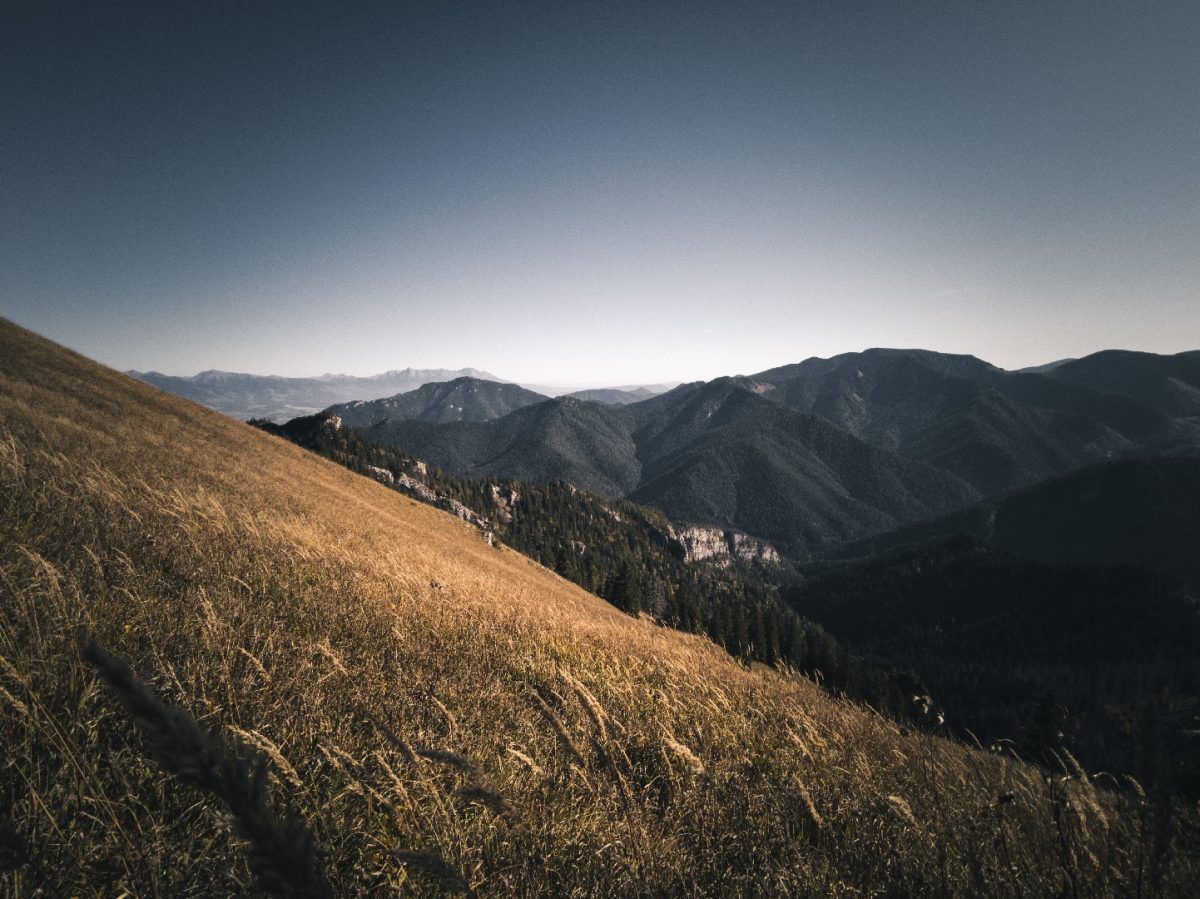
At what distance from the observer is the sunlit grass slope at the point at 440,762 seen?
267cm

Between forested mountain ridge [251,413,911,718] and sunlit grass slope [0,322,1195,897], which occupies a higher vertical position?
sunlit grass slope [0,322,1195,897]

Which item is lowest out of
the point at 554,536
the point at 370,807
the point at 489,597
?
the point at 554,536

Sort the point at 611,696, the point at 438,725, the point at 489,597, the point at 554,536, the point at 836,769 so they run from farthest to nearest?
the point at 554,536
the point at 489,597
the point at 611,696
the point at 836,769
the point at 438,725

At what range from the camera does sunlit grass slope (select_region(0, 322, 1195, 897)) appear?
267 cm

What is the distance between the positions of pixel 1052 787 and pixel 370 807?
416 cm

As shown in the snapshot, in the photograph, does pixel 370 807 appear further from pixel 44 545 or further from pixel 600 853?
pixel 44 545

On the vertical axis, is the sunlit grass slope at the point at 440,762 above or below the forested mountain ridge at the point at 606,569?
above

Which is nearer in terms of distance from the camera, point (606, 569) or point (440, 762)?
point (440, 762)

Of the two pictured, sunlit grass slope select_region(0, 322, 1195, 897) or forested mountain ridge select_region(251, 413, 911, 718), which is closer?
sunlit grass slope select_region(0, 322, 1195, 897)

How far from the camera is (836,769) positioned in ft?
15.3

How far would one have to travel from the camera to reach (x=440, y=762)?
2.99m

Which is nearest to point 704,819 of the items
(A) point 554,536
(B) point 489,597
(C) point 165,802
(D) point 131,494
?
(C) point 165,802

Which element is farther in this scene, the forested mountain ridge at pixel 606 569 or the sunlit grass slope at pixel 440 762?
the forested mountain ridge at pixel 606 569

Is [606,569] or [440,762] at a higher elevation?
[440,762]
